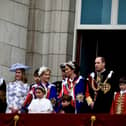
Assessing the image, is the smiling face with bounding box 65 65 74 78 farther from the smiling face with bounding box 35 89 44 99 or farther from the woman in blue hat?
the woman in blue hat

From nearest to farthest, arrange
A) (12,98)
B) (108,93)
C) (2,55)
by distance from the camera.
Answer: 1. (108,93)
2. (12,98)
3. (2,55)

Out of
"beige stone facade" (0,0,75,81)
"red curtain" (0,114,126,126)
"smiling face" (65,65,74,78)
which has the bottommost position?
"red curtain" (0,114,126,126)

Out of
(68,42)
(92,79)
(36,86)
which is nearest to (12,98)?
(36,86)

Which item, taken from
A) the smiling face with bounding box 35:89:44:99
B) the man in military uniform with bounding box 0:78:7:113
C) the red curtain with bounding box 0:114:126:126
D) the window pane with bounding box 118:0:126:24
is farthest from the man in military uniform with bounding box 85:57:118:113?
the window pane with bounding box 118:0:126:24

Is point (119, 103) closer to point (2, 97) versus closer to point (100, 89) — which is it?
point (100, 89)

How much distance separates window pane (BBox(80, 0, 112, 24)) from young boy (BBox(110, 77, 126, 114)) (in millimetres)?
4083

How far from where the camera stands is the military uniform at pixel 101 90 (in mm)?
14250

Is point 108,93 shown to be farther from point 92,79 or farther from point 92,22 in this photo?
point 92,22

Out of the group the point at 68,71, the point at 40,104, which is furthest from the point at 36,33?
the point at 40,104

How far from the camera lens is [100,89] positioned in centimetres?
1434

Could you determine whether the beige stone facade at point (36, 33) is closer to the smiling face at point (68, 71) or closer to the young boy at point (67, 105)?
the smiling face at point (68, 71)

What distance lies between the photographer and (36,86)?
14.9 m

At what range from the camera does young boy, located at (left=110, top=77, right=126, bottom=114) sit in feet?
46.2

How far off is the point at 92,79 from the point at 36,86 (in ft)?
3.66
